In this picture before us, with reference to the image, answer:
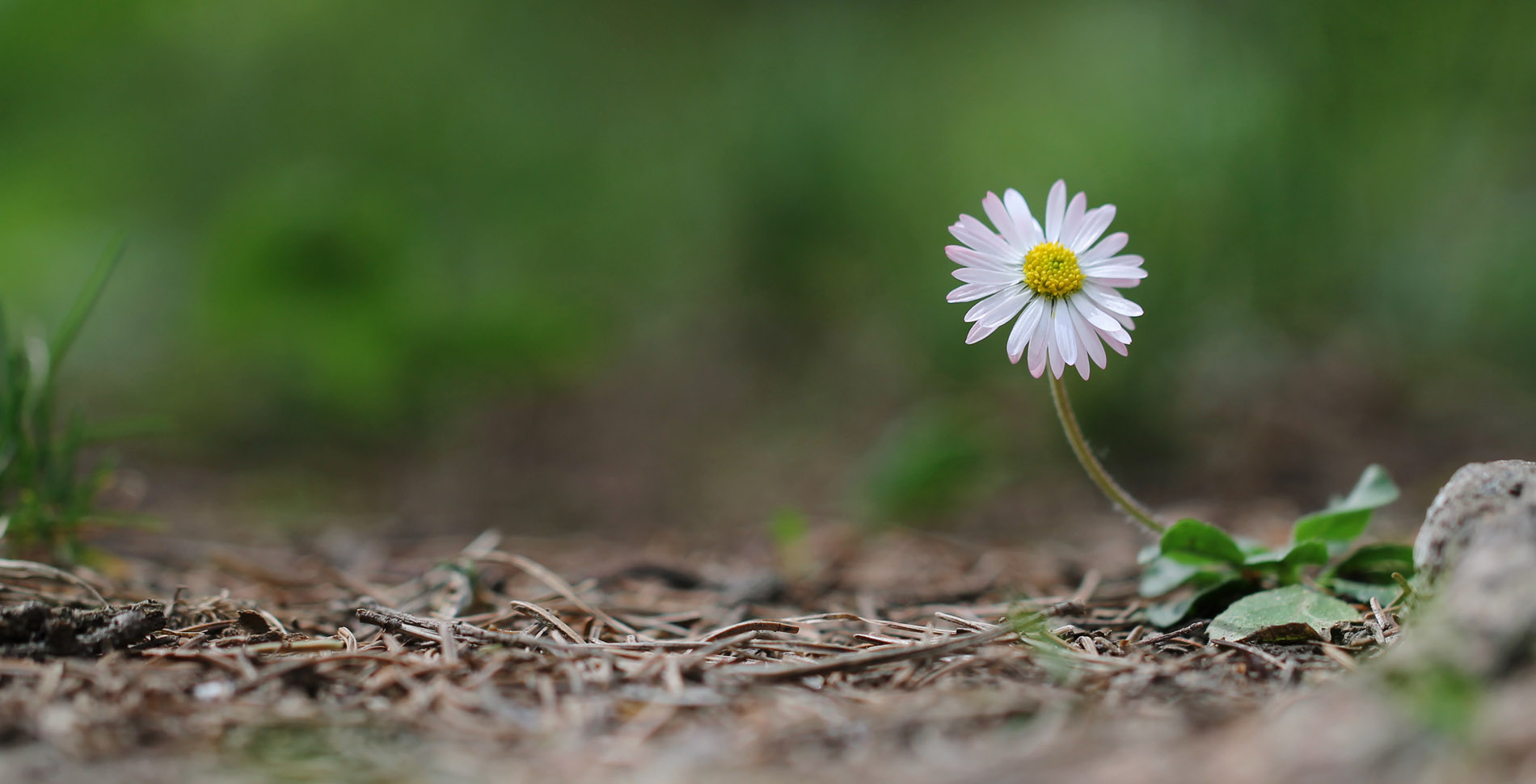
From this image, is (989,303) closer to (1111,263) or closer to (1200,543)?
(1111,263)

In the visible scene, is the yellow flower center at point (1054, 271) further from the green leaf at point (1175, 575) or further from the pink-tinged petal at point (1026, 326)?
the green leaf at point (1175, 575)

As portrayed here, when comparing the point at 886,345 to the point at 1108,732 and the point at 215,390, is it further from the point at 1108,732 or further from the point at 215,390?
the point at 1108,732

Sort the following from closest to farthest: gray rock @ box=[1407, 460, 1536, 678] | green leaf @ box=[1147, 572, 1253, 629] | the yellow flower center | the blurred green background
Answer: gray rock @ box=[1407, 460, 1536, 678] → the yellow flower center → green leaf @ box=[1147, 572, 1253, 629] → the blurred green background

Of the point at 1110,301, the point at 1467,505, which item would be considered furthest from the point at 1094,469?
the point at 1467,505

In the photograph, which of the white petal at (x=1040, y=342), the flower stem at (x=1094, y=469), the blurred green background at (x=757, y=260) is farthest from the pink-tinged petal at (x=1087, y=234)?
the blurred green background at (x=757, y=260)

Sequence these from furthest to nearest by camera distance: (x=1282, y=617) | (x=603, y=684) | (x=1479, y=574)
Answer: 1. (x=1282, y=617)
2. (x=603, y=684)
3. (x=1479, y=574)

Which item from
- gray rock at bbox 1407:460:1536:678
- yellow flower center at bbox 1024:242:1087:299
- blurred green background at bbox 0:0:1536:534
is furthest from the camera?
blurred green background at bbox 0:0:1536:534

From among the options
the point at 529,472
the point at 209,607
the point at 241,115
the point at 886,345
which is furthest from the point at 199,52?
the point at 209,607

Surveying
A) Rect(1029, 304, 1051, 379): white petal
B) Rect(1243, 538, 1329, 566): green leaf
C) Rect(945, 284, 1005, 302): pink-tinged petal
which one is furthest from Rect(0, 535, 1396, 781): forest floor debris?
Rect(945, 284, 1005, 302): pink-tinged petal

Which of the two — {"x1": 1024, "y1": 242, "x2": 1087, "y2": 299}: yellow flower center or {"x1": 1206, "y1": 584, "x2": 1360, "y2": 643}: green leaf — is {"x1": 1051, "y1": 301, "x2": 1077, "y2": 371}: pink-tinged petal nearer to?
{"x1": 1024, "y1": 242, "x2": 1087, "y2": 299}: yellow flower center
